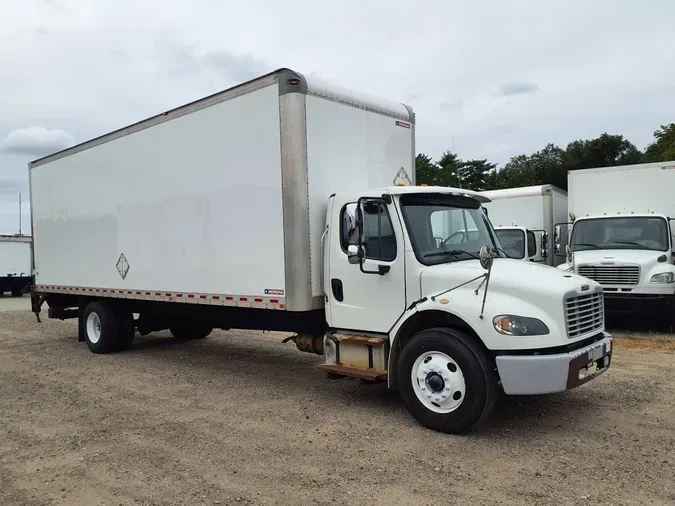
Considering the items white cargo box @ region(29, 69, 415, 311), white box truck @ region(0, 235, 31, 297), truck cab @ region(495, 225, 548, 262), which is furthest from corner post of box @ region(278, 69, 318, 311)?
white box truck @ region(0, 235, 31, 297)

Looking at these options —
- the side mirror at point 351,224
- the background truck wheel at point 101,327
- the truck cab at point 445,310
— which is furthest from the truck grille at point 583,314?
the background truck wheel at point 101,327

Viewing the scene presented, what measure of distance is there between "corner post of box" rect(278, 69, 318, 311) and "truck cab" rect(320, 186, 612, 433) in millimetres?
270

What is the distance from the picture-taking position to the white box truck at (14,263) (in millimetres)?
27359

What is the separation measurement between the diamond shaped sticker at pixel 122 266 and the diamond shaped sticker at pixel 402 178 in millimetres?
4777

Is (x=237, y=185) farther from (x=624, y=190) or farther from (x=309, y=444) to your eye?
(x=624, y=190)

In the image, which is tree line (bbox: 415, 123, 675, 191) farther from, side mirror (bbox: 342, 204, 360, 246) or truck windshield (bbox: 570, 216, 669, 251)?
side mirror (bbox: 342, 204, 360, 246)

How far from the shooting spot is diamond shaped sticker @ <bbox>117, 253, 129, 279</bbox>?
946 centimetres

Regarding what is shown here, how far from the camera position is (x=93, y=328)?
10.7 metres

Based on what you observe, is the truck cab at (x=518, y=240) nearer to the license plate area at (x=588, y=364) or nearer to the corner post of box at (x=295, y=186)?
the license plate area at (x=588, y=364)

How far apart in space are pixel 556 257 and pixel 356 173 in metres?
8.72

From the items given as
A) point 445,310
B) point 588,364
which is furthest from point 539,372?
point 445,310

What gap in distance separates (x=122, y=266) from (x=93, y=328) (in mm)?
1911

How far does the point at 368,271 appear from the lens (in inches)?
241

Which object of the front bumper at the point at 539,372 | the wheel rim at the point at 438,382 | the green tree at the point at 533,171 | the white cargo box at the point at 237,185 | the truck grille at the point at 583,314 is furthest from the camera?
the green tree at the point at 533,171
